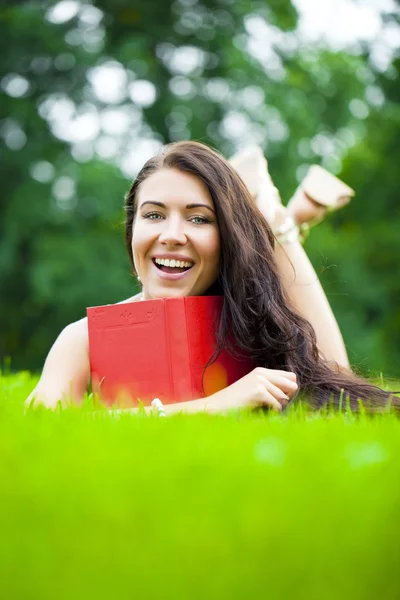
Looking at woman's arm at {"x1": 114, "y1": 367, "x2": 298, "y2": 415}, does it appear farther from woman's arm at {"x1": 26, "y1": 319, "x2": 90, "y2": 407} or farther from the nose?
the nose

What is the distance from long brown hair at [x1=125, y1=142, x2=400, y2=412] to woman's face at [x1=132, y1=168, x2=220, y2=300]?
0.12 feet

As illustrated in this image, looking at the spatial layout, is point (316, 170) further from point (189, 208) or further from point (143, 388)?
point (143, 388)

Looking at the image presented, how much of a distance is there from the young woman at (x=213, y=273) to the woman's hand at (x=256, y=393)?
0.61ft

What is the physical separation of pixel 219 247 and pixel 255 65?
35.3ft

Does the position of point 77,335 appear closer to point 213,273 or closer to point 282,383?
point 213,273

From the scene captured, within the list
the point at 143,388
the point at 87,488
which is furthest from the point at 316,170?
the point at 87,488

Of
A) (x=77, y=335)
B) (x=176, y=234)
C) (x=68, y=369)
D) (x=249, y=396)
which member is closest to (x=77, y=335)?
→ (x=77, y=335)

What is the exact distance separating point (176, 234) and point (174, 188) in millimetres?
156

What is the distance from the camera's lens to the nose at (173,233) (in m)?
2.23

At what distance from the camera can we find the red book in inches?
81.3

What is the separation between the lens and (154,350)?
2.07 metres

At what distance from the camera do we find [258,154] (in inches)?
130

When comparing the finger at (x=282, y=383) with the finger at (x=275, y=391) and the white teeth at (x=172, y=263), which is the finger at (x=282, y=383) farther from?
the white teeth at (x=172, y=263)

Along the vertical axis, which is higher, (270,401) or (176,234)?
(176,234)
